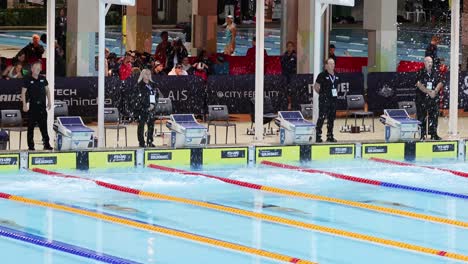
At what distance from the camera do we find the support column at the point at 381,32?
2605 cm

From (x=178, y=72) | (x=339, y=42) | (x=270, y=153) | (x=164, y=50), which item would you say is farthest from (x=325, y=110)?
(x=339, y=42)

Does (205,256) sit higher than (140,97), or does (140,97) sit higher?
(140,97)

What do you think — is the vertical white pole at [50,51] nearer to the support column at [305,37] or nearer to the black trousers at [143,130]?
the black trousers at [143,130]

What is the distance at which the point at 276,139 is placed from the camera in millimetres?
21297

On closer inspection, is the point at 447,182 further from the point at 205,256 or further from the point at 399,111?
the point at 205,256

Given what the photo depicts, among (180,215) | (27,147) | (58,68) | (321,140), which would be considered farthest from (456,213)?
(58,68)

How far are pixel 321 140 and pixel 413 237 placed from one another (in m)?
6.58

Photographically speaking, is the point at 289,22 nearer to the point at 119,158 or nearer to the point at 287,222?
the point at 119,158

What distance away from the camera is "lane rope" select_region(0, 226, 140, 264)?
12242 millimetres

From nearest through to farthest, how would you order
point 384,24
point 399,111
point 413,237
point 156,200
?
point 413,237 → point 156,200 → point 399,111 → point 384,24

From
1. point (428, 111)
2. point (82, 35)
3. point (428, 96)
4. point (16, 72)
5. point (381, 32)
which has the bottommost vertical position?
point (428, 111)

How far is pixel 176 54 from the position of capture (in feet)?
87.4

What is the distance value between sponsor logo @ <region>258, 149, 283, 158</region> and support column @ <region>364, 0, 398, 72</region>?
730 cm

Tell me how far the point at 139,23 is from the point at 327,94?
11.9m
